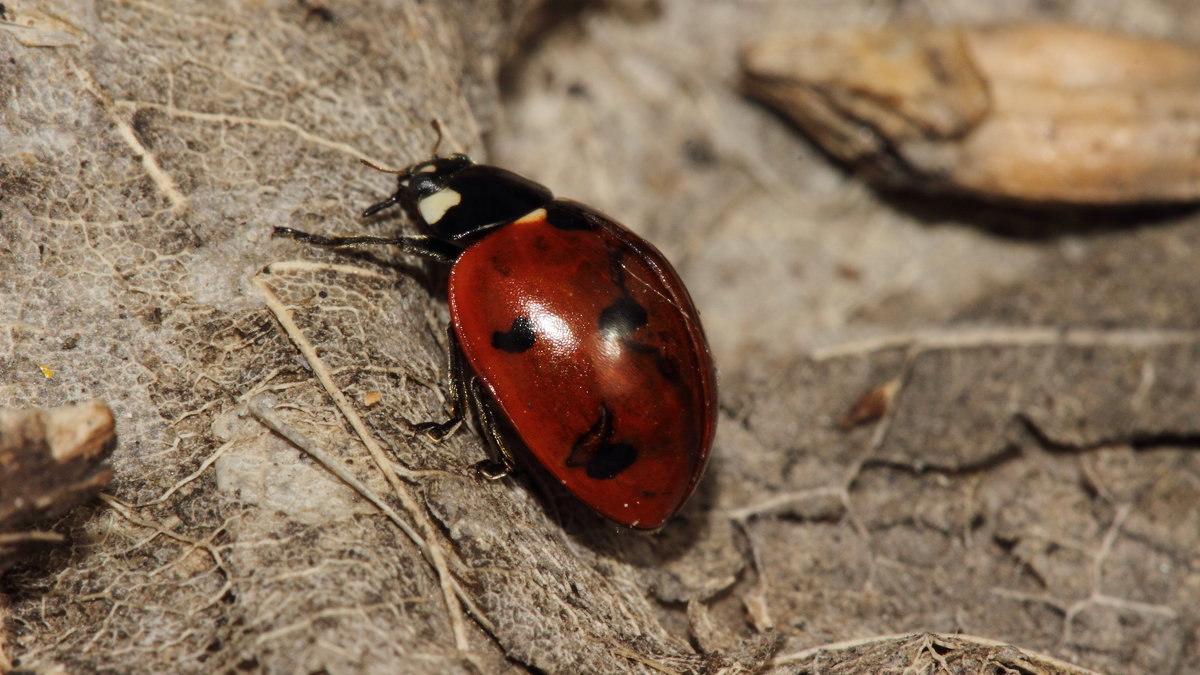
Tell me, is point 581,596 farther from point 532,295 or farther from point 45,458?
point 45,458

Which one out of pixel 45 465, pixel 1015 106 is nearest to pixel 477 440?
pixel 45 465

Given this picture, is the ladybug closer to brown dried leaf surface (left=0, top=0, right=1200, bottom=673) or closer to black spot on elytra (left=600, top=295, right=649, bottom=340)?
black spot on elytra (left=600, top=295, right=649, bottom=340)

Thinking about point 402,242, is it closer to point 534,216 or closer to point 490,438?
point 534,216

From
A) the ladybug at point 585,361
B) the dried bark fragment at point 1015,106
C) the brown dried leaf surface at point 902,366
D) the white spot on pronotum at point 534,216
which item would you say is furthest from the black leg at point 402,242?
the dried bark fragment at point 1015,106

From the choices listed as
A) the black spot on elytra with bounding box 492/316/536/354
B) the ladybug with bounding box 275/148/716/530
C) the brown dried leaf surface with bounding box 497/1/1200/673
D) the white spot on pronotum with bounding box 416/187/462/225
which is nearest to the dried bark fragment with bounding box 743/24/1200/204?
the brown dried leaf surface with bounding box 497/1/1200/673

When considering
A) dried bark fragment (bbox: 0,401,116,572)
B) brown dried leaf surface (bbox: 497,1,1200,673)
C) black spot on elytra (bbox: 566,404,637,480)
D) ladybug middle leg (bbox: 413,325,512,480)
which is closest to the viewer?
dried bark fragment (bbox: 0,401,116,572)

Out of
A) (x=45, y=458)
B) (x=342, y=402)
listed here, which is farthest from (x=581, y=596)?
(x=45, y=458)

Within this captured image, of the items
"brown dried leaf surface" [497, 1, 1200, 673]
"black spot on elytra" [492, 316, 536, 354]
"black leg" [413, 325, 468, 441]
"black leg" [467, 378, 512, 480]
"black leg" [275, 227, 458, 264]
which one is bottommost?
"brown dried leaf surface" [497, 1, 1200, 673]
